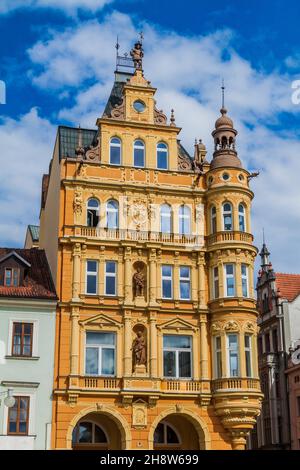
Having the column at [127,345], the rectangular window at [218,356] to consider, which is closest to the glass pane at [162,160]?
the column at [127,345]

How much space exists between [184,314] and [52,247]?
28.9ft

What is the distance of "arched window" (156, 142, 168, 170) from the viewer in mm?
44031

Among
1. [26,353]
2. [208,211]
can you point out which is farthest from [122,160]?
[26,353]

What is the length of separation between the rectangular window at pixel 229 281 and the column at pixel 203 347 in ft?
6.37

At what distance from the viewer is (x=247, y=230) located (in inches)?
1702

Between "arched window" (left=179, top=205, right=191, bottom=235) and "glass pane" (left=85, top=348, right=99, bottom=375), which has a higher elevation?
"arched window" (left=179, top=205, right=191, bottom=235)

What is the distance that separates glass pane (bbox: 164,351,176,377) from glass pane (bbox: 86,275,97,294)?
205 inches

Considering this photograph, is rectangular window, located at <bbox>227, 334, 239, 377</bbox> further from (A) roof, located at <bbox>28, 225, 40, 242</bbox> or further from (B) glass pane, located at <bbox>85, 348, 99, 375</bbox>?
(A) roof, located at <bbox>28, 225, 40, 242</bbox>

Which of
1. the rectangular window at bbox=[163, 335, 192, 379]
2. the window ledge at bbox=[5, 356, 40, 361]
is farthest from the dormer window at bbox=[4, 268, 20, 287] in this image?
the rectangular window at bbox=[163, 335, 192, 379]

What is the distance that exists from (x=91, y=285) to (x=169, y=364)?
6.07m

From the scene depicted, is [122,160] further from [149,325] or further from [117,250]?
[149,325]

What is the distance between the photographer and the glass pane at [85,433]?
41406 mm

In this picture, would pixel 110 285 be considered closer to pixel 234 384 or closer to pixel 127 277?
pixel 127 277

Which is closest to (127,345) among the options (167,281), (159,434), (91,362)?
(91,362)
